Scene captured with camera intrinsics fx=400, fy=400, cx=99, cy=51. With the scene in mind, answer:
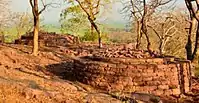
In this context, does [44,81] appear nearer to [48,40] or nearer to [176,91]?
[176,91]

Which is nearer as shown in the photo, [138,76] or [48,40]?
[138,76]

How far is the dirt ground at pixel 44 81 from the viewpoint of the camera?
9.72 metres

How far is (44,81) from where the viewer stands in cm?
1325

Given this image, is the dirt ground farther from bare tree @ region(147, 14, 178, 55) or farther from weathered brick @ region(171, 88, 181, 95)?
bare tree @ region(147, 14, 178, 55)

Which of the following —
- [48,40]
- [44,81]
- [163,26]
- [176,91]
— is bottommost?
[176,91]

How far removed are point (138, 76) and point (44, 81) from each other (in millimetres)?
3324

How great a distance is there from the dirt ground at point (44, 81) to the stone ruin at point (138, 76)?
1.80 ft

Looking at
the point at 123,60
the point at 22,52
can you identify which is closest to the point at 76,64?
the point at 123,60

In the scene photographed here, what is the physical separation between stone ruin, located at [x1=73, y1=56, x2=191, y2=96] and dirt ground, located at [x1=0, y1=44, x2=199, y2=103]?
0.55 metres

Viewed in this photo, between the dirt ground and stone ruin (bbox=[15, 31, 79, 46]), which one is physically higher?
stone ruin (bbox=[15, 31, 79, 46])

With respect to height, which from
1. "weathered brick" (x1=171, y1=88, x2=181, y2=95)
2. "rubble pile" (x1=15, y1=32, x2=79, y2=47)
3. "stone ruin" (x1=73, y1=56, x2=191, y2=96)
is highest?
"rubble pile" (x1=15, y1=32, x2=79, y2=47)

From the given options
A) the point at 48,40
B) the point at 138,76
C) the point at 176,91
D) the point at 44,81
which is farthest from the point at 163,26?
the point at 44,81

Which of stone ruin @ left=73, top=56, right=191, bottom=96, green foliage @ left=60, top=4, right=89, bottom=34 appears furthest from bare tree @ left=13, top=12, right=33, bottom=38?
stone ruin @ left=73, top=56, right=191, bottom=96

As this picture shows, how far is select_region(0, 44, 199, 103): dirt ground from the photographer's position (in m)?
9.72
